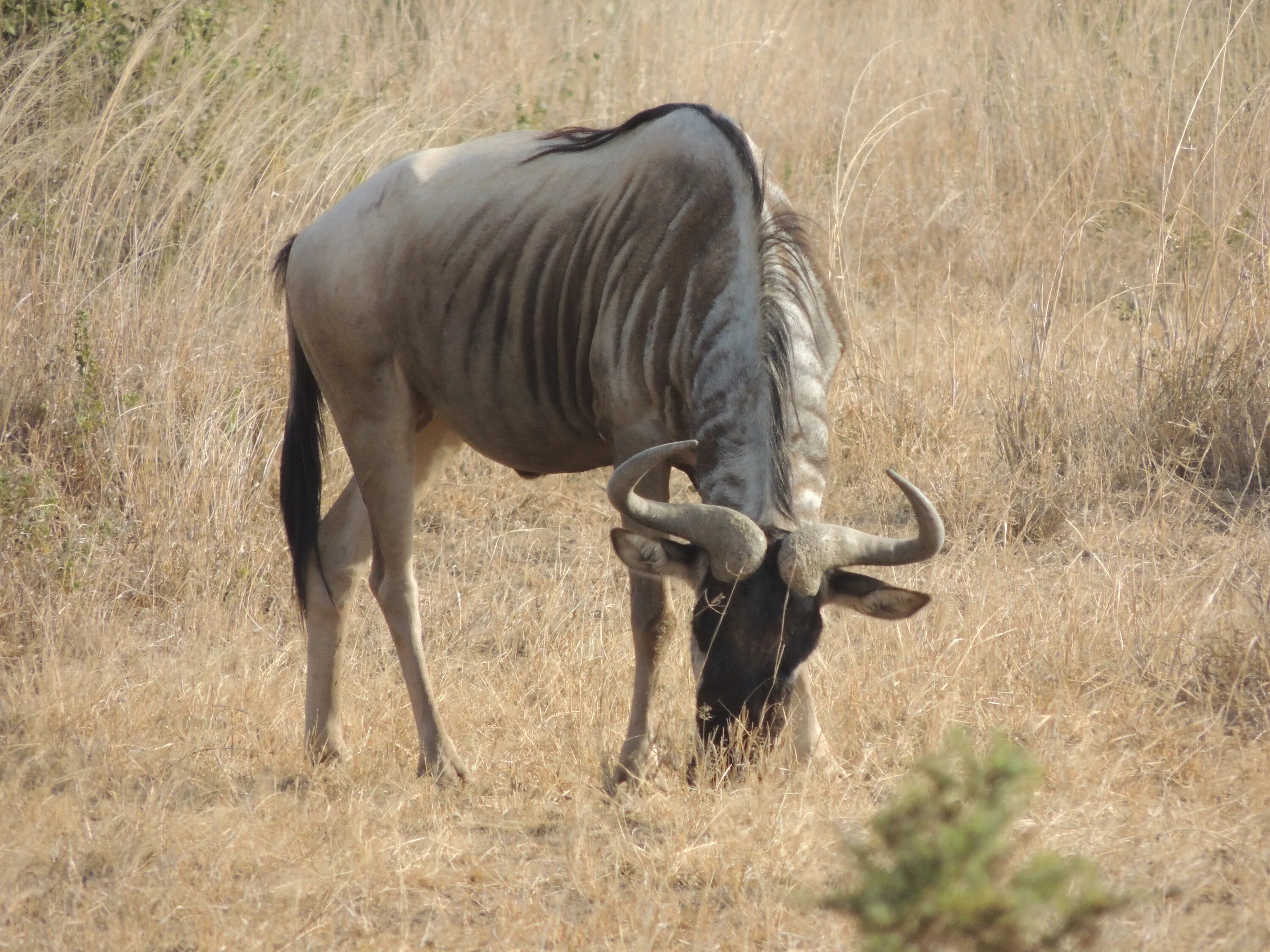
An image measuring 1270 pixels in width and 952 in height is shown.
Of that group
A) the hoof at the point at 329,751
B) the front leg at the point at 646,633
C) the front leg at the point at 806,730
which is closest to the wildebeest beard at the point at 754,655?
the front leg at the point at 806,730

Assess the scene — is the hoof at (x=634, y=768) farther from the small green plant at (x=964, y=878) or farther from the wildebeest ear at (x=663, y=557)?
the small green plant at (x=964, y=878)

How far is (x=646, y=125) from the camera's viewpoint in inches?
151

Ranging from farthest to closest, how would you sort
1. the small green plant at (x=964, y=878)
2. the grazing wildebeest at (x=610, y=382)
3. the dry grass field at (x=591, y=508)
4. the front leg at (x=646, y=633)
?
the front leg at (x=646, y=633) → the grazing wildebeest at (x=610, y=382) → the dry grass field at (x=591, y=508) → the small green plant at (x=964, y=878)

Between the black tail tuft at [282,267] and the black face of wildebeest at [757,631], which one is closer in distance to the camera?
the black face of wildebeest at [757,631]

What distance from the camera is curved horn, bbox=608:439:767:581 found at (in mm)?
3096

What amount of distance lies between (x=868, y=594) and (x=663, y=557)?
0.48m

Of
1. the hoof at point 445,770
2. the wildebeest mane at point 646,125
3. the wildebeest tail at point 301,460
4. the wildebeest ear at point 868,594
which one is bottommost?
the hoof at point 445,770

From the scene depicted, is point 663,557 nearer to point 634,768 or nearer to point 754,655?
point 754,655

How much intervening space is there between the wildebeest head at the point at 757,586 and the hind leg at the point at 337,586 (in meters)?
1.17

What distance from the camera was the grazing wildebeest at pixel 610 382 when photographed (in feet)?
10.4

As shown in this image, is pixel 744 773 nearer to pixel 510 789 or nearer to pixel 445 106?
pixel 510 789

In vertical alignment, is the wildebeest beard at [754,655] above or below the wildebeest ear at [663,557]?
below

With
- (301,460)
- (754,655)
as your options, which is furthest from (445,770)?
(301,460)

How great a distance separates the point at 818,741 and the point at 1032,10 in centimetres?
666
